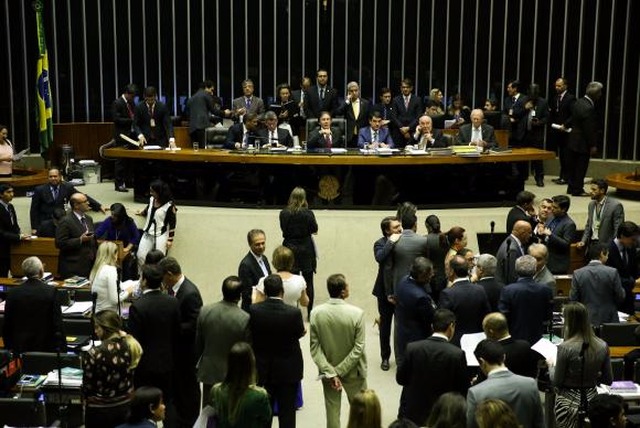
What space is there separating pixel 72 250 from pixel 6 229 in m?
1.16

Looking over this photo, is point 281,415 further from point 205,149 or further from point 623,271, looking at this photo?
point 205,149

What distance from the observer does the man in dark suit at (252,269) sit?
→ 895 centimetres

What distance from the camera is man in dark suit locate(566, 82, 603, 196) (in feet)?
48.5

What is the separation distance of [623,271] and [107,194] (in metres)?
7.90

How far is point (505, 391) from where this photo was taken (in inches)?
249

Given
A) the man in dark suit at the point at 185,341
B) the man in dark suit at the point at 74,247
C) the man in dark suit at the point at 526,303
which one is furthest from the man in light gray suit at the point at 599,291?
A: the man in dark suit at the point at 74,247

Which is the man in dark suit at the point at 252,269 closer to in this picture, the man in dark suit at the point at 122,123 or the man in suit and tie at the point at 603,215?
the man in suit and tie at the point at 603,215

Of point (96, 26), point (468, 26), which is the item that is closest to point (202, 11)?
point (96, 26)

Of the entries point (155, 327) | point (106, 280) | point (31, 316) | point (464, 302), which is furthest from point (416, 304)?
point (31, 316)

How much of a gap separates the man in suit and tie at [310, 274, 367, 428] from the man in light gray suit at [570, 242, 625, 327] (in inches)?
85.7

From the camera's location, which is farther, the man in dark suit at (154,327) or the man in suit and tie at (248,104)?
the man in suit and tie at (248,104)

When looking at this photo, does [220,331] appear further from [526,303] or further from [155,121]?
[155,121]

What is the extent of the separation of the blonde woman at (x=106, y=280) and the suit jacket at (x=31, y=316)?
49 centimetres

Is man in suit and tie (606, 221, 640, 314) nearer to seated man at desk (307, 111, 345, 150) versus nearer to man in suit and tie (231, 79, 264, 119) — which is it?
seated man at desk (307, 111, 345, 150)
